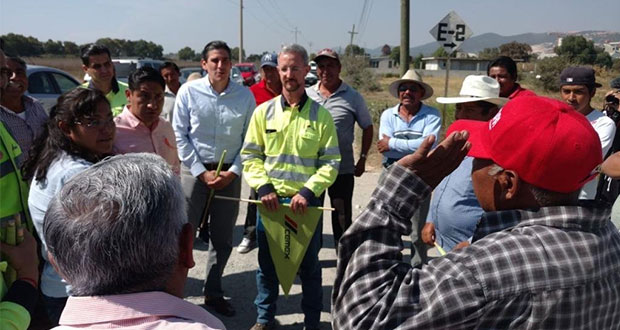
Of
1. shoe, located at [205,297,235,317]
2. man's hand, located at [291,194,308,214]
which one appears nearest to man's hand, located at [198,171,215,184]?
man's hand, located at [291,194,308,214]

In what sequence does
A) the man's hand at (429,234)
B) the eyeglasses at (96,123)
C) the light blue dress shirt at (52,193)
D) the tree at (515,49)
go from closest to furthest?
the light blue dress shirt at (52,193)
the eyeglasses at (96,123)
the man's hand at (429,234)
the tree at (515,49)

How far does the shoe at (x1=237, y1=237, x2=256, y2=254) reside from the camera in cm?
502

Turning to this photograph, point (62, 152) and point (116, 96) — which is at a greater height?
point (116, 96)

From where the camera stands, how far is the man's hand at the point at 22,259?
5.22ft

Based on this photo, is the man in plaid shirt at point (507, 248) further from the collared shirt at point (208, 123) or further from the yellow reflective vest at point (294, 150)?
the collared shirt at point (208, 123)

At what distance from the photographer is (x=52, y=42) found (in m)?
58.5

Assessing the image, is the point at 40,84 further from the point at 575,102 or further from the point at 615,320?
the point at 615,320

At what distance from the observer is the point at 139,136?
343cm

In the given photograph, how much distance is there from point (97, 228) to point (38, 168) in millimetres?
1509

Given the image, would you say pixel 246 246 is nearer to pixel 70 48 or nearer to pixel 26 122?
pixel 26 122

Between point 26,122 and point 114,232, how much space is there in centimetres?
312

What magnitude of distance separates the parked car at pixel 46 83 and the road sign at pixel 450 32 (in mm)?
7603

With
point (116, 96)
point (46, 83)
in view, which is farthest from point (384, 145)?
point (46, 83)

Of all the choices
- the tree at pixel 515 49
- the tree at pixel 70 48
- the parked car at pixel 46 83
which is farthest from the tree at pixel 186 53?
the parked car at pixel 46 83
